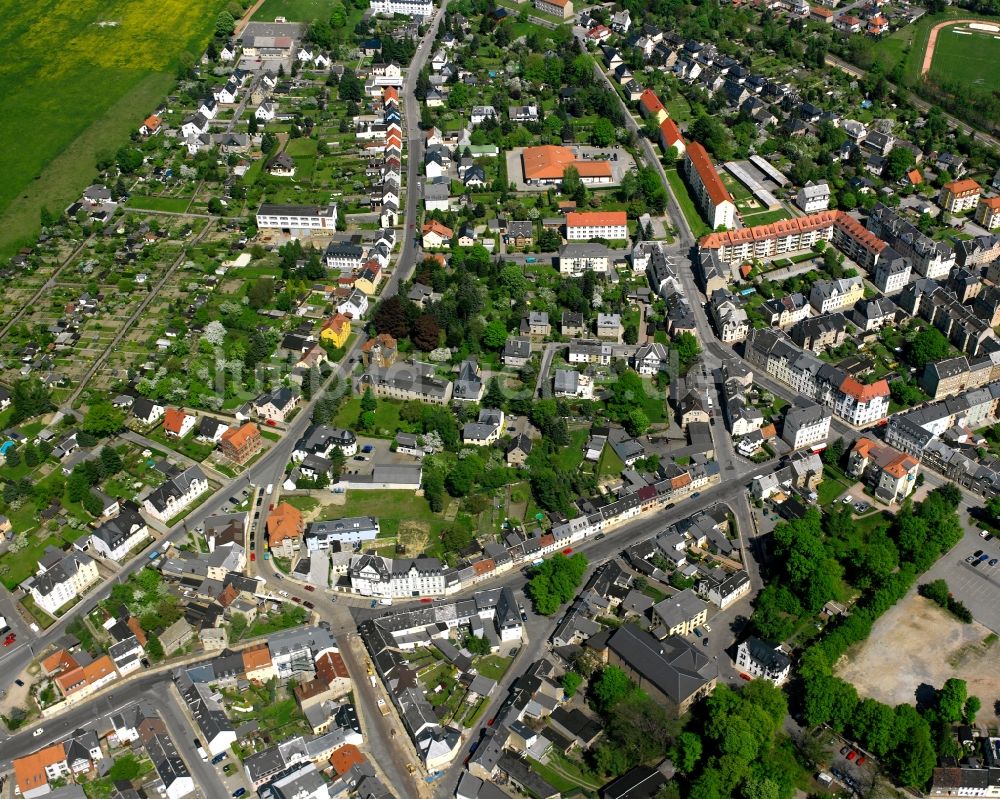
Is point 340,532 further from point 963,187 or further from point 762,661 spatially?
point 963,187

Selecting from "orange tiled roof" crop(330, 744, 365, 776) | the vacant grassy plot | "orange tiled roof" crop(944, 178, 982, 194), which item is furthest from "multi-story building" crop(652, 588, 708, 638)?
the vacant grassy plot

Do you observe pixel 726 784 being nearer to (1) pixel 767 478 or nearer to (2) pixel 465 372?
(1) pixel 767 478

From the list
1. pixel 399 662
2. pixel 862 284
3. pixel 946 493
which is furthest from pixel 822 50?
pixel 399 662

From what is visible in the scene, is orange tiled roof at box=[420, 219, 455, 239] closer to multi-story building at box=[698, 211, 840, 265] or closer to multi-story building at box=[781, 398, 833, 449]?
multi-story building at box=[698, 211, 840, 265]

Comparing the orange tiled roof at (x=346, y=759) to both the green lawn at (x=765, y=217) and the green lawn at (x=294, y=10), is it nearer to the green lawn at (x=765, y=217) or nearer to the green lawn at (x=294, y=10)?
the green lawn at (x=765, y=217)

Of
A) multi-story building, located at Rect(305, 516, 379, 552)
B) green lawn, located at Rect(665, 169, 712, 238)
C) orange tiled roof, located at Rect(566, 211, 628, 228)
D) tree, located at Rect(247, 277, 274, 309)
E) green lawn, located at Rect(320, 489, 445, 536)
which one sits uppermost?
orange tiled roof, located at Rect(566, 211, 628, 228)

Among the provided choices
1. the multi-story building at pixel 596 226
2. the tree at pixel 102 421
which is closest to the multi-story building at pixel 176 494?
the tree at pixel 102 421
